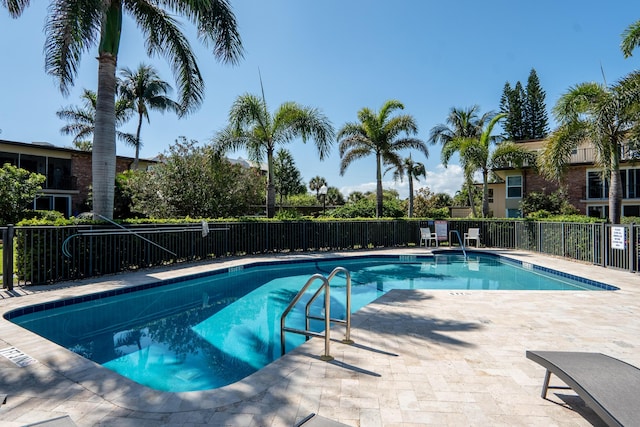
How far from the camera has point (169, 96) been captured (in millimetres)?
26203

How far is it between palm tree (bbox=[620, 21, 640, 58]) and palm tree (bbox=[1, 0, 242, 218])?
11703 millimetres

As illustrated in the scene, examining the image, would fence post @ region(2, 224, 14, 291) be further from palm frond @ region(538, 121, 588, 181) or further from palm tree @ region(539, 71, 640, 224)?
palm frond @ region(538, 121, 588, 181)

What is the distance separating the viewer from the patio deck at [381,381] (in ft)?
9.12

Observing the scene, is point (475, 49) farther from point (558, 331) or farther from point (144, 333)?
point (144, 333)

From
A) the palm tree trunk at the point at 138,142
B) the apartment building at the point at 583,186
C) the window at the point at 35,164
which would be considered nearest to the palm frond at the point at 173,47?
the palm tree trunk at the point at 138,142

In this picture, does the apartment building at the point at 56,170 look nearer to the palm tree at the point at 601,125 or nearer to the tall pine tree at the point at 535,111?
the palm tree at the point at 601,125

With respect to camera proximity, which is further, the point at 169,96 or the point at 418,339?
the point at 169,96

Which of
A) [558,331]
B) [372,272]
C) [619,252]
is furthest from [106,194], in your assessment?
[619,252]

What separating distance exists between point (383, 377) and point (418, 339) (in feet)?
4.23

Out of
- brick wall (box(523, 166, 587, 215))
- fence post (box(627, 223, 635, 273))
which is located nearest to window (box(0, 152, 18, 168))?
fence post (box(627, 223, 635, 273))

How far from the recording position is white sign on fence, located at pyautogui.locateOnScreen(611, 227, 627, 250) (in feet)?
31.2

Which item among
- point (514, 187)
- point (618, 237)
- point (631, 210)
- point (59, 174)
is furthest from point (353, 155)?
point (59, 174)

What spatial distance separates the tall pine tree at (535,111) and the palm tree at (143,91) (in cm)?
3579

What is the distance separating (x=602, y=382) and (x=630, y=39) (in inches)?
488
